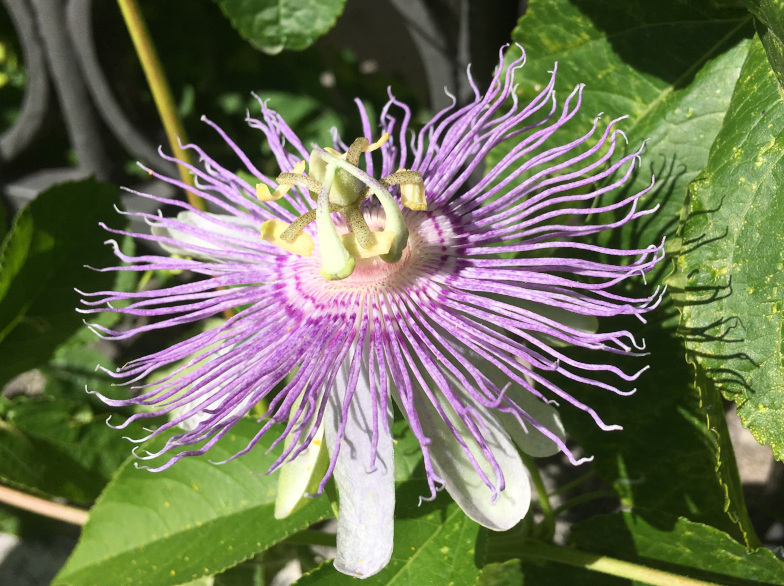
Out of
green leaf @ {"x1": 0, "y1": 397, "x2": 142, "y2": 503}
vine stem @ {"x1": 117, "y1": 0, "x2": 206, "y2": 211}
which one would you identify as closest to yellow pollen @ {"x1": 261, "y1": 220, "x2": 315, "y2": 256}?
vine stem @ {"x1": 117, "y1": 0, "x2": 206, "y2": 211}

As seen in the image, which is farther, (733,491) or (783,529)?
(783,529)

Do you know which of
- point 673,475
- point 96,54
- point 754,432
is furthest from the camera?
point 96,54

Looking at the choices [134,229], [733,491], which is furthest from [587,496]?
[134,229]

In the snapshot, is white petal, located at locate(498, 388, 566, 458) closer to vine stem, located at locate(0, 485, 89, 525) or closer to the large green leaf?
the large green leaf

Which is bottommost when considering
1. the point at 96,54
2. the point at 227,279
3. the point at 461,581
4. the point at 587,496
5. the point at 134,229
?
the point at 587,496

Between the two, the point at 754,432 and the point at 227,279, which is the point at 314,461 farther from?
the point at 754,432

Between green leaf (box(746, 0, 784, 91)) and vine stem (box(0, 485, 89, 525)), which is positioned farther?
vine stem (box(0, 485, 89, 525))

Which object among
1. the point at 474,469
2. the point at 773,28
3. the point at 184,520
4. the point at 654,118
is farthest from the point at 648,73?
the point at 184,520

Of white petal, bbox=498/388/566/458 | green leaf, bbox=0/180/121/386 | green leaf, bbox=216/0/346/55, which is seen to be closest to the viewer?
white petal, bbox=498/388/566/458

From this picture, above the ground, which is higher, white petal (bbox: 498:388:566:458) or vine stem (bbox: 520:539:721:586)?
white petal (bbox: 498:388:566:458)
